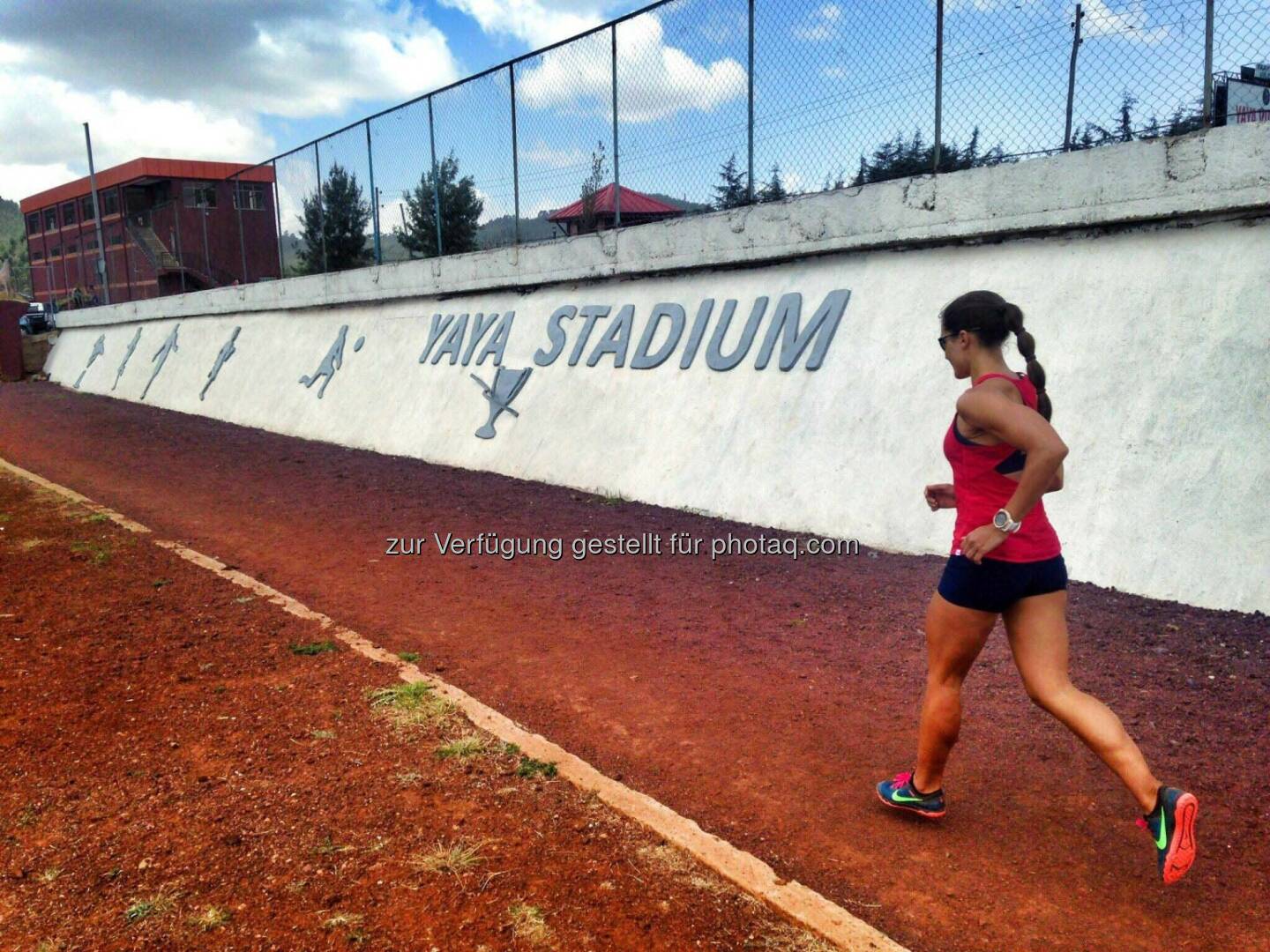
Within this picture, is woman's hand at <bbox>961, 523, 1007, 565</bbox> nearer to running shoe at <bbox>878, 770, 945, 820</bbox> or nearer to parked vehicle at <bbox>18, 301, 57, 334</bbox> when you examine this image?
running shoe at <bbox>878, 770, 945, 820</bbox>

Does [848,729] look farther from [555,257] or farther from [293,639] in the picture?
[555,257]

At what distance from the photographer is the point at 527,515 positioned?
8008mm

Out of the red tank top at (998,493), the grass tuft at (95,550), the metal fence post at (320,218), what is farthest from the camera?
the metal fence post at (320,218)

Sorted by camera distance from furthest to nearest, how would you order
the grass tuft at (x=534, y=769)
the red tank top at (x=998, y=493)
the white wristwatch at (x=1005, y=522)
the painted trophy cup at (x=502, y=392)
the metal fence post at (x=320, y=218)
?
the metal fence post at (x=320, y=218) → the painted trophy cup at (x=502, y=392) → the grass tuft at (x=534, y=769) → the red tank top at (x=998, y=493) → the white wristwatch at (x=1005, y=522)

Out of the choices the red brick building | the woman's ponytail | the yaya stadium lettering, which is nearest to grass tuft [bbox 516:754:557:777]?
the woman's ponytail

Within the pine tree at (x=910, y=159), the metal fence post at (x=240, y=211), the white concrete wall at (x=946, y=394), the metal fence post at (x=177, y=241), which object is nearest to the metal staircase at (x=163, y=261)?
the metal fence post at (x=177, y=241)

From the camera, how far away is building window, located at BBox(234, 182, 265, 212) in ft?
59.2

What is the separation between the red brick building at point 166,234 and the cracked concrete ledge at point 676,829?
14496 mm

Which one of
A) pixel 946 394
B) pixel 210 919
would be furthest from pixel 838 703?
pixel 946 394

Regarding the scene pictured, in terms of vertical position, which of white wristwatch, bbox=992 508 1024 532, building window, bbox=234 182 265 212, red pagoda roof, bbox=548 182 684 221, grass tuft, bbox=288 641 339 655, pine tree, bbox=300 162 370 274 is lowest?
grass tuft, bbox=288 641 339 655

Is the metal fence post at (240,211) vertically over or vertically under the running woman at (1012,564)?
over

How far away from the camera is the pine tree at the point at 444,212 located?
12.4m

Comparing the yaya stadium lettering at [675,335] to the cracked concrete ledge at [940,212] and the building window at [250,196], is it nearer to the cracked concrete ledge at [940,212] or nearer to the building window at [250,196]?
the cracked concrete ledge at [940,212]

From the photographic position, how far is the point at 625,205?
9836 millimetres
